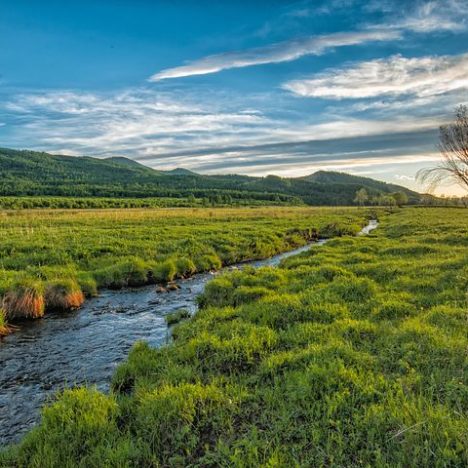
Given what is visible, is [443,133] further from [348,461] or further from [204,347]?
[348,461]

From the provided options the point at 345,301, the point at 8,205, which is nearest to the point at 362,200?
the point at 8,205

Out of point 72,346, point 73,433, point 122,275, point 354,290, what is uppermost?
point 354,290

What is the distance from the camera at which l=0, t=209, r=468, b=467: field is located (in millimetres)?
4692

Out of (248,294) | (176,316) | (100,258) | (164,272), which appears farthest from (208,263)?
(176,316)

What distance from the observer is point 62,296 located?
13.4m

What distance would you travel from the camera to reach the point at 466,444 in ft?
14.0

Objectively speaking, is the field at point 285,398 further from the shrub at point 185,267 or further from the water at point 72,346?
the shrub at point 185,267

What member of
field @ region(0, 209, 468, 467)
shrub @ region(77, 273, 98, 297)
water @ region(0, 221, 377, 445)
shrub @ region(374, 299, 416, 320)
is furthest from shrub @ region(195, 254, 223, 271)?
shrub @ region(374, 299, 416, 320)

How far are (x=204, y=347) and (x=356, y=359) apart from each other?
3298mm

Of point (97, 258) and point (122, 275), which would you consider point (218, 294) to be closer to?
point (122, 275)

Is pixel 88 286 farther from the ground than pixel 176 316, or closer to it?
farther from the ground

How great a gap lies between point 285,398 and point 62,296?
10436 mm

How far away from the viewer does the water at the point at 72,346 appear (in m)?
7.16

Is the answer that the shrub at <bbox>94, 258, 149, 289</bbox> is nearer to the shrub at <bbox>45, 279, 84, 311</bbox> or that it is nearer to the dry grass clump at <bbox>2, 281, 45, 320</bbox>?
the shrub at <bbox>45, 279, 84, 311</bbox>
